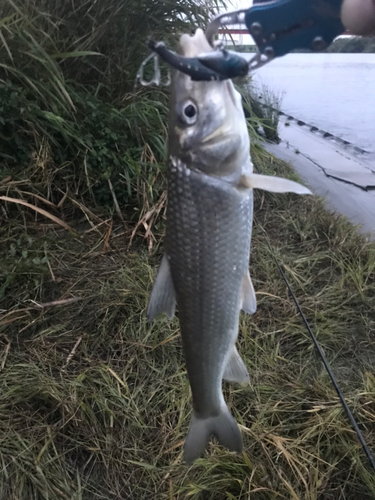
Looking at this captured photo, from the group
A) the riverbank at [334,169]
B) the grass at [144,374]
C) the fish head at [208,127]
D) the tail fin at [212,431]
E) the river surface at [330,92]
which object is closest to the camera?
the fish head at [208,127]

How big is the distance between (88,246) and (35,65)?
1529 mm

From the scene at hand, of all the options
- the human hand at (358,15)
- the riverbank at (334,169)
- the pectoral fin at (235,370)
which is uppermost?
the human hand at (358,15)

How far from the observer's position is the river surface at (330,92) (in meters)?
9.85

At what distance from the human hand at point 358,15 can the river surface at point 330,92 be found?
4358 millimetres

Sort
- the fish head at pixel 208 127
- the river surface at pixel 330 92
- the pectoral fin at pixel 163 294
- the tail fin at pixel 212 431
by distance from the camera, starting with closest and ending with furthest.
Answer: the fish head at pixel 208 127 < the pectoral fin at pixel 163 294 < the tail fin at pixel 212 431 < the river surface at pixel 330 92

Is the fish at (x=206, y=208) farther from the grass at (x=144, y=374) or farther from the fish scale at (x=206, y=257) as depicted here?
the grass at (x=144, y=374)

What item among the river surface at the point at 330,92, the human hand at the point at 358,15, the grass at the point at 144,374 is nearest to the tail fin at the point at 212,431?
the grass at the point at 144,374

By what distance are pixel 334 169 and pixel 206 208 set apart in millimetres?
6022

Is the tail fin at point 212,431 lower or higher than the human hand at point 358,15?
lower

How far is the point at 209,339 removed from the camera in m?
1.42

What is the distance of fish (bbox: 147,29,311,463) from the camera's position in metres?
1.20

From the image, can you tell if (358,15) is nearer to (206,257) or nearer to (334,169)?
(206,257)

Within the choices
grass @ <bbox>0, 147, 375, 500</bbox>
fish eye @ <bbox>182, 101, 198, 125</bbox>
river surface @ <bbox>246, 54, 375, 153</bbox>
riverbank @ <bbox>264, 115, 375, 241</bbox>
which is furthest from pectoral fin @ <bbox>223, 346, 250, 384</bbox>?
river surface @ <bbox>246, 54, 375, 153</bbox>

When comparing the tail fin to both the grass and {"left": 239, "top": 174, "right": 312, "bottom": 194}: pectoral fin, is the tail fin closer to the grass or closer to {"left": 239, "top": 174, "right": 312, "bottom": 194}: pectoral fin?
the grass
